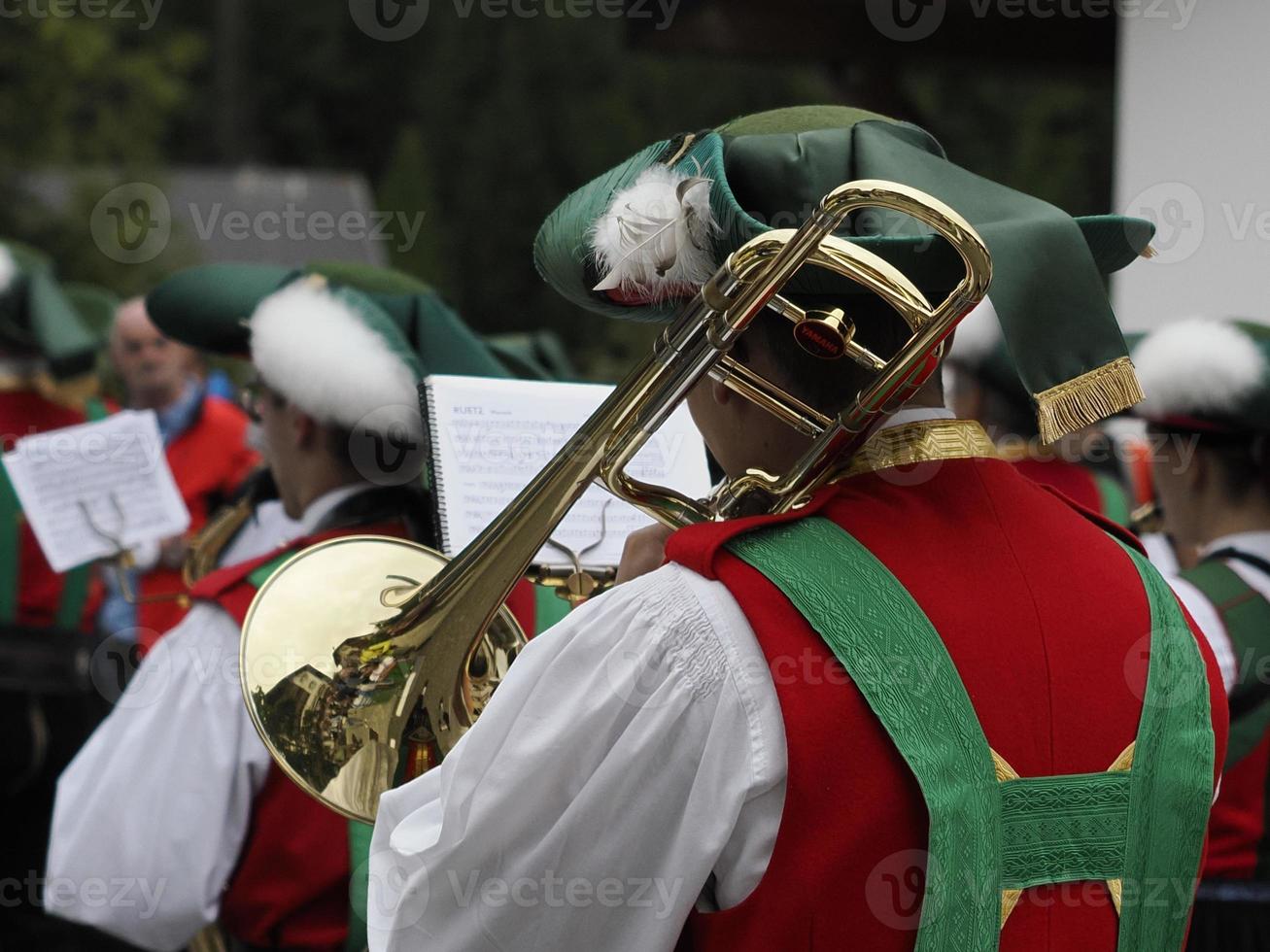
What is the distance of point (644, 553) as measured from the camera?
1.83 metres

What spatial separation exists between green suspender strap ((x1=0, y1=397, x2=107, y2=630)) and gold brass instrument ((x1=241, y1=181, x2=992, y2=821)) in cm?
325

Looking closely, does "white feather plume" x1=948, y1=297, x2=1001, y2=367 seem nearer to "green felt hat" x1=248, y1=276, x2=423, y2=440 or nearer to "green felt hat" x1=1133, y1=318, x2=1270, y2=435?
"green felt hat" x1=1133, y1=318, x2=1270, y2=435

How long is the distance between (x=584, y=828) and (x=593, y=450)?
462 mm

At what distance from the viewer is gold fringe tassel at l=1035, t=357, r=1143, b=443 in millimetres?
1570

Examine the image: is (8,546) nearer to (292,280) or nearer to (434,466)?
(292,280)

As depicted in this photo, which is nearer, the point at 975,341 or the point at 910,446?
the point at 910,446

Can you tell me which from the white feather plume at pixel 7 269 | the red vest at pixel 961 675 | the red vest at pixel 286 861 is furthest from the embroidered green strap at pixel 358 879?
the white feather plume at pixel 7 269

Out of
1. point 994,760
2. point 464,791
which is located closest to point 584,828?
point 464,791

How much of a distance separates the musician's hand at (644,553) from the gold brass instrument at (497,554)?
23 millimetres

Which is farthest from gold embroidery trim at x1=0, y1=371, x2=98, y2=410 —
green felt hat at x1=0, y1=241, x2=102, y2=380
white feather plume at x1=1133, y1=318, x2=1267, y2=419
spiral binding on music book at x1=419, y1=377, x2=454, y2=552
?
white feather plume at x1=1133, y1=318, x2=1267, y2=419

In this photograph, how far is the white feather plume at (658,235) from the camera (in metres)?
1.70

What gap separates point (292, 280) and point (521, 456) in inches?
43.2

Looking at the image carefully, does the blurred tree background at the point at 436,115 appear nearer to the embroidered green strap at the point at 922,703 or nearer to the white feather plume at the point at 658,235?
the white feather plume at the point at 658,235

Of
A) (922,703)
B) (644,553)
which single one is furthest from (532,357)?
(922,703)
